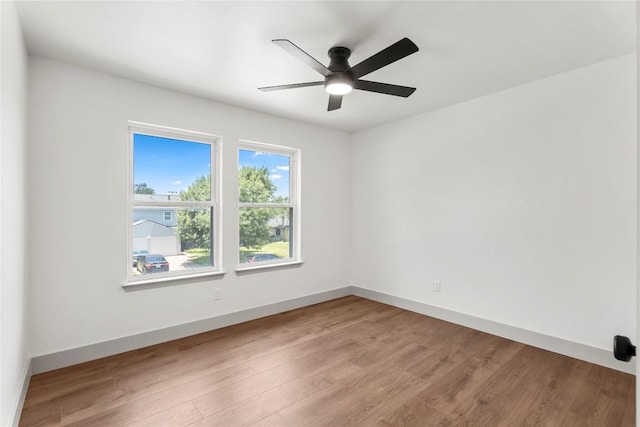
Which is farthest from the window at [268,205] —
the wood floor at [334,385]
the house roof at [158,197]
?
the wood floor at [334,385]

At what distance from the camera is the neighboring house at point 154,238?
122 inches

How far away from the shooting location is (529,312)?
3.05 meters

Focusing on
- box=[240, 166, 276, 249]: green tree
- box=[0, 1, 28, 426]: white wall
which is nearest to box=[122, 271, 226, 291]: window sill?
box=[240, 166, 276, 249]: green tree

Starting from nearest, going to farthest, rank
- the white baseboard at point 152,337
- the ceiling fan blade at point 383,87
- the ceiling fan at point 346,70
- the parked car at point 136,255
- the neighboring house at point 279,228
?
the ceiling fan at point 346,70
the ceiling fan blade at point 383,87
the white baseboard at point 152,337
the parked car at point 136,255
the neighboring house at point 279,228

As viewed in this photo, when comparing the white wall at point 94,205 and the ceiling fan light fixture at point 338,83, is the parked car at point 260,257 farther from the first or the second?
the ceiling fan light fixture at point 338,83

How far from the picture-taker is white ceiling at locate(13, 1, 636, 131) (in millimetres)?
1954

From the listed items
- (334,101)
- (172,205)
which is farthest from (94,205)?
(334,101)

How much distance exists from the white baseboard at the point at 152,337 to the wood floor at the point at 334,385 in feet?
0.24

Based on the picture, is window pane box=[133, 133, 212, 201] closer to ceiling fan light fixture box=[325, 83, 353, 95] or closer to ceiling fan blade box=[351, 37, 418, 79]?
ceiling fan light fixture box=[325, 83, 353, 95]

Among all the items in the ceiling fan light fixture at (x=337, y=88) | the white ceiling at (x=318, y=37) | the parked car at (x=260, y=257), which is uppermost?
the white ceiling at (x=318, y=37)

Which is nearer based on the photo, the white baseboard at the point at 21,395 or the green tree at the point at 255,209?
the white baseboard at the point at 21,395

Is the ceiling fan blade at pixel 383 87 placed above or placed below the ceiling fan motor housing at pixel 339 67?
below

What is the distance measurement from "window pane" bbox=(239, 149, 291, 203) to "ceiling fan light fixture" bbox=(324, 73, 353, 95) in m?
1.82

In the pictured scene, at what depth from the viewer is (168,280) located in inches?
123
